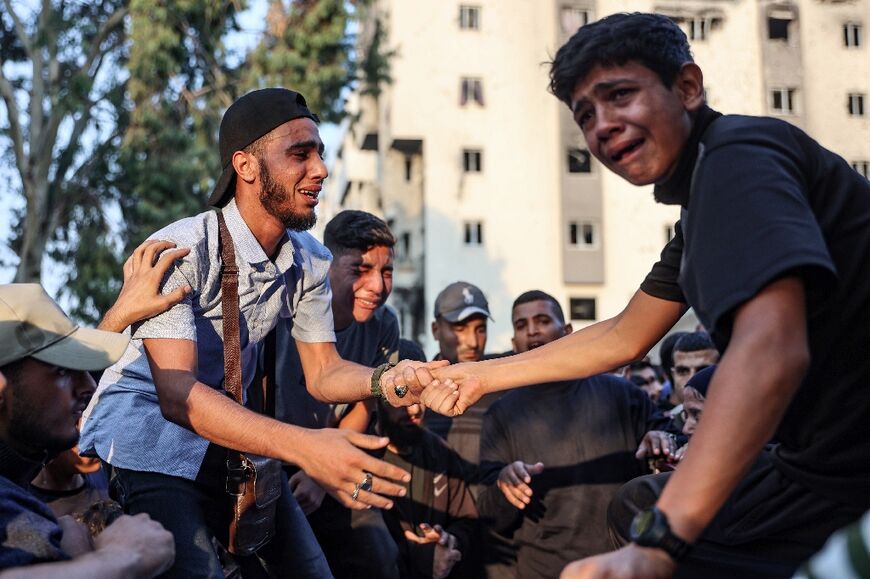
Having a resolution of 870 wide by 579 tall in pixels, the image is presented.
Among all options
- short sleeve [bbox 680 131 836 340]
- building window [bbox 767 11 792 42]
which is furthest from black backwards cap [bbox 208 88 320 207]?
building window [bbox 767 11 792 42]

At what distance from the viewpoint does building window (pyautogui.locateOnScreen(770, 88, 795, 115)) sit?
121 ft

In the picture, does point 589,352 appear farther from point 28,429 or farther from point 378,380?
point 28,429

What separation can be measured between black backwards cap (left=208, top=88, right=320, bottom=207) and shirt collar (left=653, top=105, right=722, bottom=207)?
7.14 feet

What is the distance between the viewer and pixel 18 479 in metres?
3.01

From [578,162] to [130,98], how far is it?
20757 mm

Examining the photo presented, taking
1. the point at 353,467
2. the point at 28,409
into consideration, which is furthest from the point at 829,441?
the point at 28,409

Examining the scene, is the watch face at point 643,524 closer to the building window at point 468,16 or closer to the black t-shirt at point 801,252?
the black t-shirt at point 801,252

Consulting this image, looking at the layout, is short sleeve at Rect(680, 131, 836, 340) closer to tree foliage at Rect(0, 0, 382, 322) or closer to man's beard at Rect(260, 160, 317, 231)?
man's beard at Rect(260, 160, 317, 231)

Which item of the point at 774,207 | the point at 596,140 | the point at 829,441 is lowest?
the point at 829,441

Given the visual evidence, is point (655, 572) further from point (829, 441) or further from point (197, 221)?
point (197, 221)

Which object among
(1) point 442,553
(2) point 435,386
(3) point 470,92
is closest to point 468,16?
(3) point 470,92

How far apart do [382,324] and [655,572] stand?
4.43 metres

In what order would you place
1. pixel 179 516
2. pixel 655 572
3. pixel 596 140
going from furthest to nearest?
pixel 179 516, pixel 596 140, pixel 655 572

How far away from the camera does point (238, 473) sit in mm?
3895
